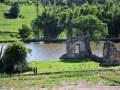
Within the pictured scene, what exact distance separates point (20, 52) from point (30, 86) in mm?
11856

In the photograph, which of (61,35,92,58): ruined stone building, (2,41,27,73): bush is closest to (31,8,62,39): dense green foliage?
(61,35,92,58): ruined stone building

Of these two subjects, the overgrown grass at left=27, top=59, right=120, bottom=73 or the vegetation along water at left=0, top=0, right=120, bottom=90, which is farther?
the overgrown grass at left=27, top=59, right=120, bottom=73

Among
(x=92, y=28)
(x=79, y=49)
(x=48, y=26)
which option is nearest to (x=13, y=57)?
(x=79, y=49)

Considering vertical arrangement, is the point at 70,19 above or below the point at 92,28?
below

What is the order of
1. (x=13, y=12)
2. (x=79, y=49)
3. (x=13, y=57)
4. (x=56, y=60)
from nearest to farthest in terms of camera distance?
(x=13, y=57), (x=56, y=60), (x=79, y=49), (x=13, y=12)

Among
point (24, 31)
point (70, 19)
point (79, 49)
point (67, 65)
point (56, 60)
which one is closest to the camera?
point (67, 65)

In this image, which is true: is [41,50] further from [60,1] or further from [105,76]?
[60,1]

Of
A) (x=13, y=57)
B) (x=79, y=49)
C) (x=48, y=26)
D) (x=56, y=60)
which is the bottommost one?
(x=56, y=60)

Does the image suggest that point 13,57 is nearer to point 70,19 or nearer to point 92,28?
point 92,28

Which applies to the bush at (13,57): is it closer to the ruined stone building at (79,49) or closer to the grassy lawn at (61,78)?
the grassy lawn at (61,78)

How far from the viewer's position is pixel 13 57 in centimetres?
5459

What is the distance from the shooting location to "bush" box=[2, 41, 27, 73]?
54.5 m

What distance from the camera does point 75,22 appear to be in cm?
7688

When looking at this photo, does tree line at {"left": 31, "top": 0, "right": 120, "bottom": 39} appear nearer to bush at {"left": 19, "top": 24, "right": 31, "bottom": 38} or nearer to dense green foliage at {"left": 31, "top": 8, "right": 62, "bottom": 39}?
dense green foliage at {"left": 31, "top": 8, "right": 62, "bottom": 39}
